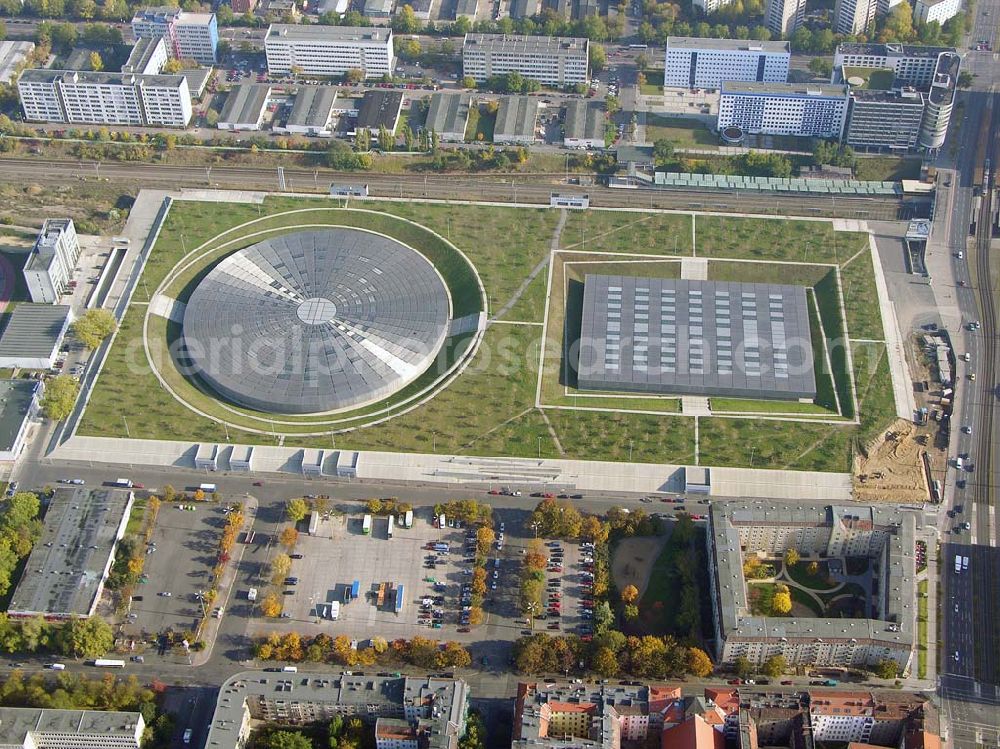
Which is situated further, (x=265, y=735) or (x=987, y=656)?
(x=987, y=656)

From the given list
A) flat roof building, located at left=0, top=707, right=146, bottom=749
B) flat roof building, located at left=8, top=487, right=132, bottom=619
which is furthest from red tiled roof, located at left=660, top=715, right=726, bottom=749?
flat roof building, located at left=8, top=487, right=132, bottom=619

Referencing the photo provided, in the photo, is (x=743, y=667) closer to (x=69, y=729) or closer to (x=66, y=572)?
(x=69, y=729)

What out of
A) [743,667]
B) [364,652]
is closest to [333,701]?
[364,652]

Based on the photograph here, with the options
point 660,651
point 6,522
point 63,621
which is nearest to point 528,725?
point 660,651

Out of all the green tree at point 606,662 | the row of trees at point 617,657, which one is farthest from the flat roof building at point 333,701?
the green tree at point 606,662

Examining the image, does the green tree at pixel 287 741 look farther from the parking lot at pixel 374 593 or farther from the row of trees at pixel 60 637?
the row of trees at pixel 60 637

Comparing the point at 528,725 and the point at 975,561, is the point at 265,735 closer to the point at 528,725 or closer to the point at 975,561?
the point at 528,725
